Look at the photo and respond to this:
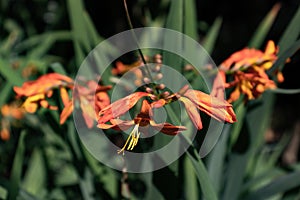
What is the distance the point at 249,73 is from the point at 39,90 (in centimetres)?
37

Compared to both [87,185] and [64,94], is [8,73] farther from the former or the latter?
[87,185]

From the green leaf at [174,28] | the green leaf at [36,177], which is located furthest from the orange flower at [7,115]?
the green leaf at [174,28]

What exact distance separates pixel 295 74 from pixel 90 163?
6.83 ft

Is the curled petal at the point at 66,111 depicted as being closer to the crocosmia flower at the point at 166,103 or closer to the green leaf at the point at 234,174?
the crocosmia flower at the point at 166,103

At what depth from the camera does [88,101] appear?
0.92 m

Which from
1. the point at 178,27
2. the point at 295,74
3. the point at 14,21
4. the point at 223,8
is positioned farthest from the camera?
the point at 223,8

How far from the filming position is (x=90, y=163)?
44.9 inches

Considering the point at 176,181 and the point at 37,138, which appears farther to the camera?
the point at 37,138

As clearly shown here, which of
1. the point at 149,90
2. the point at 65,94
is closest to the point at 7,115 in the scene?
the point at 65,94

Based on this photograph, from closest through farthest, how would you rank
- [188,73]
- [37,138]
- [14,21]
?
[188,73], [37,138], [14,21]

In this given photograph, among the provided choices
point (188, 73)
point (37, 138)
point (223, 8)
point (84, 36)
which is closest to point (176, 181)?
point (188, 73)

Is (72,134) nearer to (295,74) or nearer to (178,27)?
(178,27)

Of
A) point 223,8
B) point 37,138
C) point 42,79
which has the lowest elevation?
point 37,138

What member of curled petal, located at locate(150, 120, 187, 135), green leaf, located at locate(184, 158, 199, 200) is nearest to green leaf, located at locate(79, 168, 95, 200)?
green leaf, located at locate(184, 158, 199, 200)
